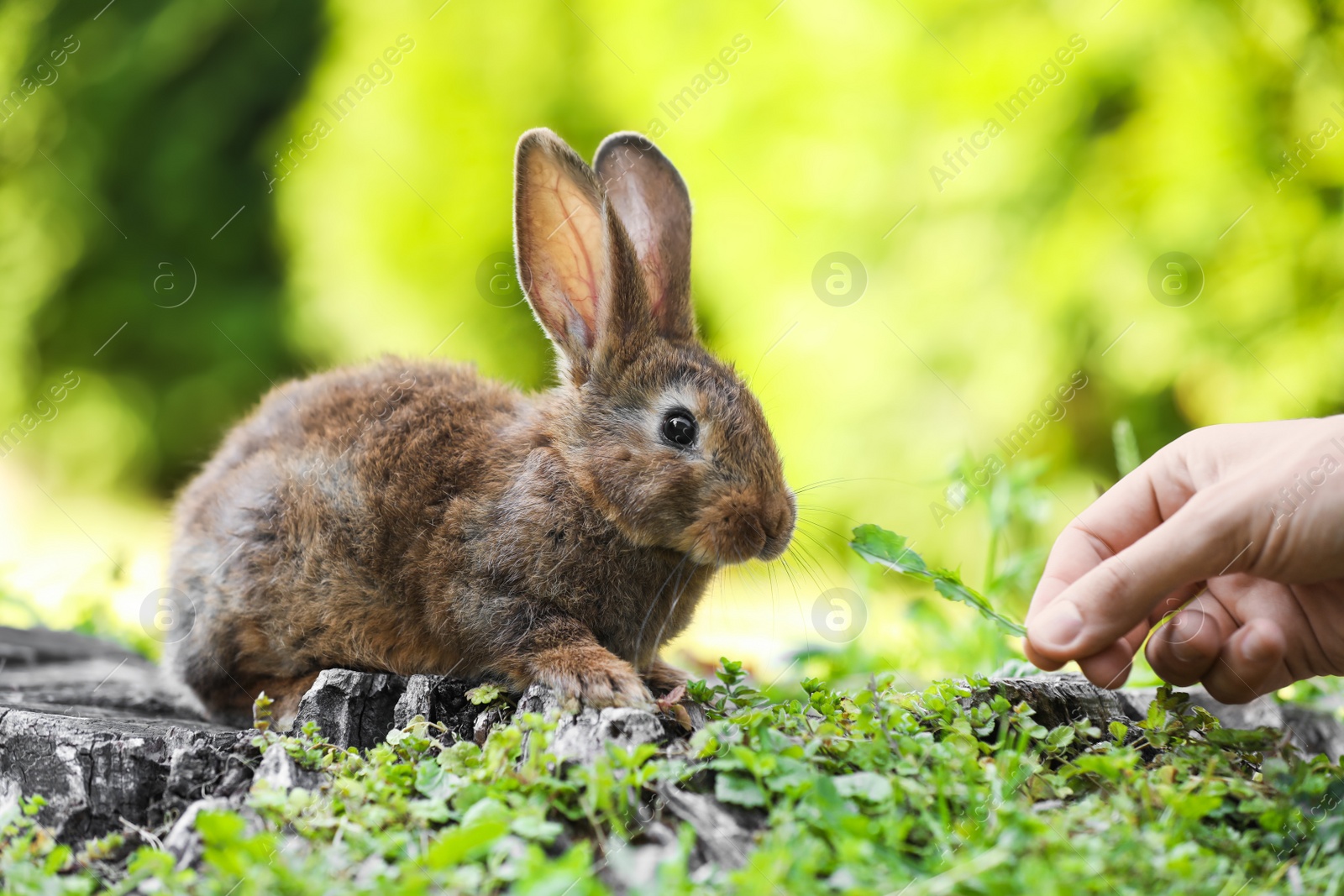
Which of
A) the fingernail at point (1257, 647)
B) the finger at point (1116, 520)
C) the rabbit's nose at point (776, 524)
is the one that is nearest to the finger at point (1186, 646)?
the fingernail at point (1257, 647)

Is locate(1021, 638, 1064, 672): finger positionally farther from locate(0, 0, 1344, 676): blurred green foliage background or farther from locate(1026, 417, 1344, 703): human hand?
locate(0, 0, 1344, 676): blurred green foliage background

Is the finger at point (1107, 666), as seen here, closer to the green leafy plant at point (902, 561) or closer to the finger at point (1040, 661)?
the finger at point (1040, 661)

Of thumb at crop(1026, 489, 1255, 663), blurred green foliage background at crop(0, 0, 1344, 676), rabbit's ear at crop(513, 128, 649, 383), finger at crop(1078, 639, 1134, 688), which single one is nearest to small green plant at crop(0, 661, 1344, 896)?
finger at crop(1078, 639, 1134, 688)

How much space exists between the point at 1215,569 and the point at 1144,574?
220mm

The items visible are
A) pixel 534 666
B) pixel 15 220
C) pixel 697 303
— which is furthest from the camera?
pixel 15 220

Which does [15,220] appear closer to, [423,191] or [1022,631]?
[423,191]

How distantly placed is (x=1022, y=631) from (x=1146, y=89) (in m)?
3.75

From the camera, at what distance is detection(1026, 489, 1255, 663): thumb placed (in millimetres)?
2490

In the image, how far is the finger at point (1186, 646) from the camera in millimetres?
2904

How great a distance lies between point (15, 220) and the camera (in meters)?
8.88

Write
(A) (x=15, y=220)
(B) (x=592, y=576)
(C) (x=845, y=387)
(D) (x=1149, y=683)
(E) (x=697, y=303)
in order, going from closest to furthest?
(B) (x=592, y=576), (D) (x=1149, y=683), (C) (x=845, y=387), (E) (x=697, y=303), (A) (x=15, y=220)

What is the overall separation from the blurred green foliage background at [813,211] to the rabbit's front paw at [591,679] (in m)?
0.70

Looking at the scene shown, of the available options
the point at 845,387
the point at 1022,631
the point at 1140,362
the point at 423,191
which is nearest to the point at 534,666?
the point at 1022,631

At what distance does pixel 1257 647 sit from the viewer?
2.81 meters
